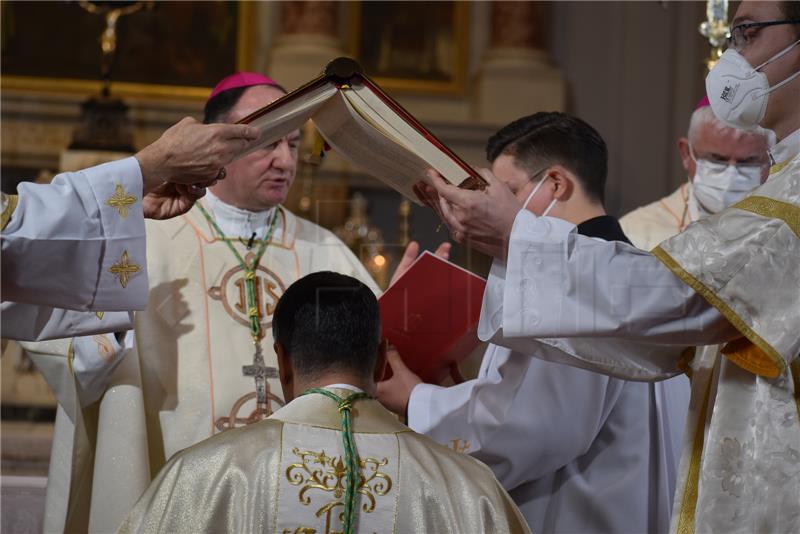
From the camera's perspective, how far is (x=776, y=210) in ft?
8.59

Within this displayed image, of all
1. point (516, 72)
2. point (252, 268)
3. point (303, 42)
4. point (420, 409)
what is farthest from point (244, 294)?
point (516, 72)

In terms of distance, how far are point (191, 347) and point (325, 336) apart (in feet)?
4.10

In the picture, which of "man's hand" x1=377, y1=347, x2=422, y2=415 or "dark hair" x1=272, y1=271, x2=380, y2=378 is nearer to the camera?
"dark hair" x1=272, y1=271, x2=380, y2=378

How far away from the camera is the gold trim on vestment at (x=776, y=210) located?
2.60 meters

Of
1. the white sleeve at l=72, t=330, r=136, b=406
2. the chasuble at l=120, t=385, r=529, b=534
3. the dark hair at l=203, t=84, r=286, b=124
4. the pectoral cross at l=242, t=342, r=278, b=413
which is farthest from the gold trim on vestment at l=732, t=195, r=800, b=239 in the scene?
the dark hair at l=203, t=84, r=286, b=124

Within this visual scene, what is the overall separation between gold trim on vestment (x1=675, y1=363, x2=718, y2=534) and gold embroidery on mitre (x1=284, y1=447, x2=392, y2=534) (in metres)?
0.68

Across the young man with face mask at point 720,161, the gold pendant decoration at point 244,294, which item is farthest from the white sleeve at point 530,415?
the young man with face mask at point 720,161

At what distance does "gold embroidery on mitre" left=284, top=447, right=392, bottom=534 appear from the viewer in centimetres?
265

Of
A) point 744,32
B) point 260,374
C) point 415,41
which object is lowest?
point 260,374

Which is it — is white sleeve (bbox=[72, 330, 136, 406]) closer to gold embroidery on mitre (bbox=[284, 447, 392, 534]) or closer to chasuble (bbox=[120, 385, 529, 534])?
chasuble (bbox=[120, 385, 529, 534])

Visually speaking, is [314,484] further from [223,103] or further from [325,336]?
[223,103]

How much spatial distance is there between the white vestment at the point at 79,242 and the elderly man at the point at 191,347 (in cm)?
75

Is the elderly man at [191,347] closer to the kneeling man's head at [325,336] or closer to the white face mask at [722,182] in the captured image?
the kneeling man's head at [325,336]

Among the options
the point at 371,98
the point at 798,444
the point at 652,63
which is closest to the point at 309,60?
the point at 652,63
